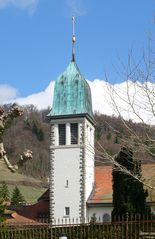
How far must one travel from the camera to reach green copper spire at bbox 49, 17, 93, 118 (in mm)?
37781

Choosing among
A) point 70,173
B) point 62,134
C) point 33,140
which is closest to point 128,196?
point 70,173

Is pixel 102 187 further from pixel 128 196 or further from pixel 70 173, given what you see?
pixel 128 196

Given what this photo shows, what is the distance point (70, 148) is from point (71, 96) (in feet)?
12.6

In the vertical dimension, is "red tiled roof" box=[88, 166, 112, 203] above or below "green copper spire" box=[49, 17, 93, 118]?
below

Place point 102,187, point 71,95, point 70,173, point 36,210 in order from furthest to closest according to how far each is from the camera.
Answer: point 36,210 < point 102,187 < point 71,95 < point 70,173

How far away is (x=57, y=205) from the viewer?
119ft

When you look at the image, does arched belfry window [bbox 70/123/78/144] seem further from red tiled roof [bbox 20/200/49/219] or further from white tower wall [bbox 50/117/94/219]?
red tiled roof [bbox 20/200/49/219]

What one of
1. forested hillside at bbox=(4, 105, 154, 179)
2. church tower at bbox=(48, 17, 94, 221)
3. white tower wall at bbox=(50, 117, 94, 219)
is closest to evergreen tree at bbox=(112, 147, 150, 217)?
white tower wall at bbox=(50, 117, 94, 219)

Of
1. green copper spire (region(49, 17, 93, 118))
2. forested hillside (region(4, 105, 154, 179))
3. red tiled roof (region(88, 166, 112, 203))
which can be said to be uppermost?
forested hillside (region(4, 105, 154, 179))

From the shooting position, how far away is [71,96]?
124ft

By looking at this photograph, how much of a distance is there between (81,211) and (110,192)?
300 cm

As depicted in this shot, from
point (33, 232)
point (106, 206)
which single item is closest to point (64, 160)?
point (106, 206)

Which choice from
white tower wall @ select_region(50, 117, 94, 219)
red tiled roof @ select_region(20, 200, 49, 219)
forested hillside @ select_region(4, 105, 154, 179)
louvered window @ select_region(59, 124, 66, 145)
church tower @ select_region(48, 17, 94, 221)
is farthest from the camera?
forested hillside @ select_region(4, 105, 154, 179)

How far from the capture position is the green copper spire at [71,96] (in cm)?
3778
